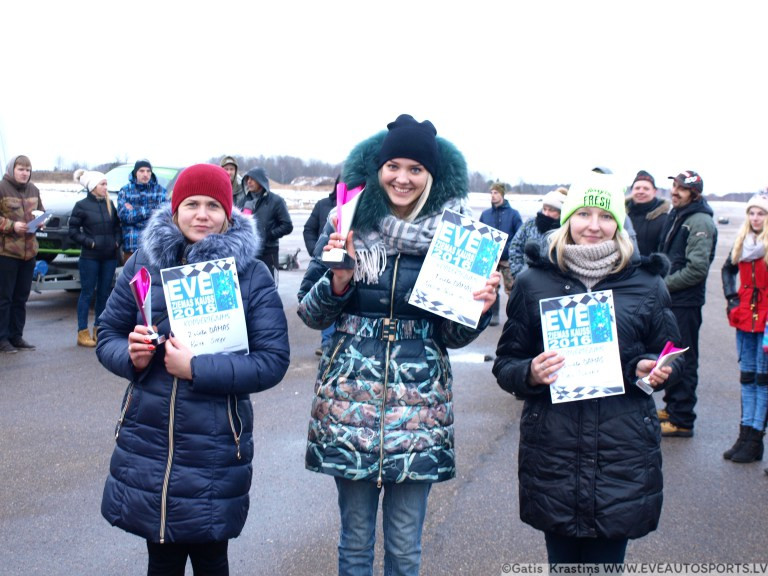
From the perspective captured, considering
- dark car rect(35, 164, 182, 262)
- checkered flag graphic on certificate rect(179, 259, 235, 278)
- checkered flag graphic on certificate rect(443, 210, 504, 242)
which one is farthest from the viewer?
dark car rect(35, 164, 182, 262)

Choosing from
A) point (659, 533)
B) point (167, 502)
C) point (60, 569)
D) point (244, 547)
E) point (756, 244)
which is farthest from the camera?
point (756, 244)

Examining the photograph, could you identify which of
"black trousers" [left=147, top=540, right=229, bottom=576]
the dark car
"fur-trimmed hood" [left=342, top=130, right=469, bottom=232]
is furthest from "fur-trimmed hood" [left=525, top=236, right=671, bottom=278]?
the dark car

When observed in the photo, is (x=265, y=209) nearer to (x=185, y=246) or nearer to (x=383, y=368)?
(x=185, y=246)

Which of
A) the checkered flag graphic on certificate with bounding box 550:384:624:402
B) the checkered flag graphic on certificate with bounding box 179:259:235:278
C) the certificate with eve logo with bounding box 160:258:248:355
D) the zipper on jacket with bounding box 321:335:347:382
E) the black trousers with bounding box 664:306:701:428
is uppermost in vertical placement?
the checkered flag graphic on certificate with bounding box 179:259:235:278

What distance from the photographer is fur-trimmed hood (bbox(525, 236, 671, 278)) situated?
10.7 feet

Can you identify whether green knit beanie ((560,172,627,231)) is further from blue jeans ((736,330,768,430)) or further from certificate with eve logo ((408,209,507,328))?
blue jeans ((736,330,768,430))

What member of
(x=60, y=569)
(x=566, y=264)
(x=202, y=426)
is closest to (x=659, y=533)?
(x=566, y=264)

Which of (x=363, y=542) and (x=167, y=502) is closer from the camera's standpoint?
(x=167, y=502)

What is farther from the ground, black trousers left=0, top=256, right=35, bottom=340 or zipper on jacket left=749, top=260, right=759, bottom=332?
zipper on jacket left=749, top=260, right=759, bottom=332

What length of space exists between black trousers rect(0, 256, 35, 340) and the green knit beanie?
7498 millimetres

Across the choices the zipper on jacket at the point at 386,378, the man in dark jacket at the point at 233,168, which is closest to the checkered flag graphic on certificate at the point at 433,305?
the zipper on jacket at the point at 386,378

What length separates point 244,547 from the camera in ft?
14.2

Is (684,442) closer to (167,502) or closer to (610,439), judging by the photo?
(610,439)

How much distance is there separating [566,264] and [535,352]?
0.41 meters
